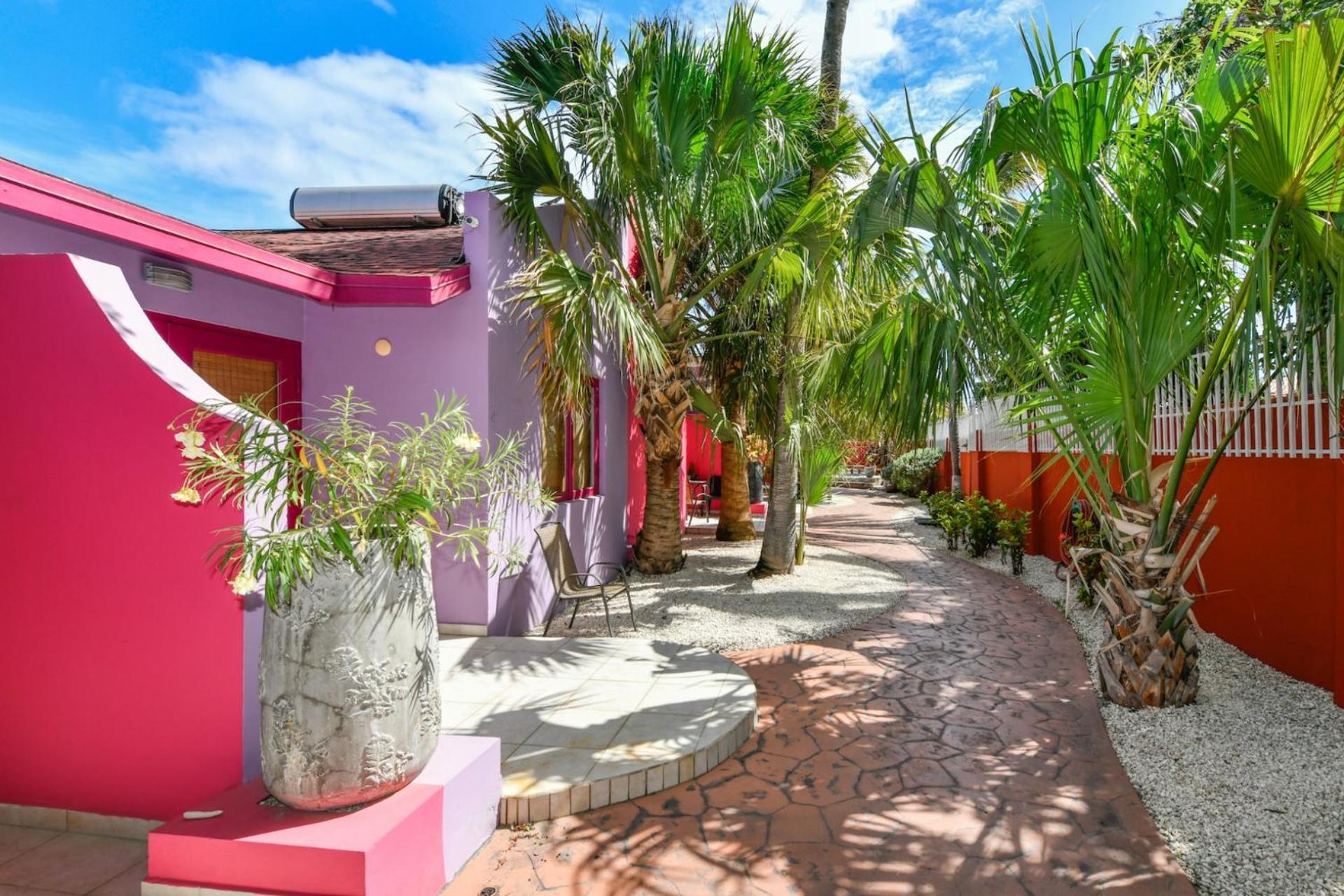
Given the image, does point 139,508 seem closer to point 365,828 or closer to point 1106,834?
point 365,828

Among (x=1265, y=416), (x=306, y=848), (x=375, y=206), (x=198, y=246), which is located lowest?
(x=306, y=848)

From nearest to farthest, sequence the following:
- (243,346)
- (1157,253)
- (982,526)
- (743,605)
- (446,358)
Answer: (1157,253), (243,346), (446,358), (743,605), (982,526)

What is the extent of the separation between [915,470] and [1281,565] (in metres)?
20.4

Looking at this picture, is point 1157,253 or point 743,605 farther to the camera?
point 743,605

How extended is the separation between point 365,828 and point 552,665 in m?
2.97

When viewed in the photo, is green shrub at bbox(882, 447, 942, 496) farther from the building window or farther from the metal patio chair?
the metal patio chair

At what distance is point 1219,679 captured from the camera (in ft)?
17.8

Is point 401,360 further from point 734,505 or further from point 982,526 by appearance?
point 982,526

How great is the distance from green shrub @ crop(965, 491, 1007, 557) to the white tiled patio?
25.0ft

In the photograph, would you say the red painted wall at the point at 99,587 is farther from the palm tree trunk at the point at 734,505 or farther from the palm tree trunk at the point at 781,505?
the palm tree trunk at the point at 734,505

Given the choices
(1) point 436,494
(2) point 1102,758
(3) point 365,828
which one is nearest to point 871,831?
(2) point 1102,758

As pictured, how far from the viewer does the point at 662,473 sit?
31.0 ft

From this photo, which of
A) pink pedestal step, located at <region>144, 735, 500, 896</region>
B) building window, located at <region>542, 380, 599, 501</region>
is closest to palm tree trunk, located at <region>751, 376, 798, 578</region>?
building window, located at <region>542, 380, 599, 501</region>

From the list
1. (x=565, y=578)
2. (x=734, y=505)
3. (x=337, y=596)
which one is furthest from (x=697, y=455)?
(x=337, y=596)
